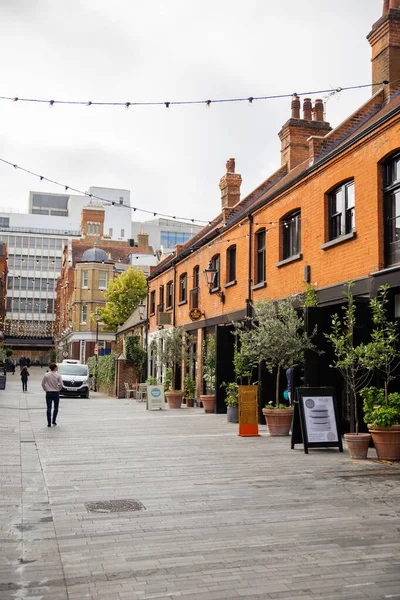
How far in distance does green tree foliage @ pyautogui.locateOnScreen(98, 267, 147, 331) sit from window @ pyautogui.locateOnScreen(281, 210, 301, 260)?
39.1m

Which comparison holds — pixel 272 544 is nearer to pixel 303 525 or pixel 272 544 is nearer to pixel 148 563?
pixel 303 525

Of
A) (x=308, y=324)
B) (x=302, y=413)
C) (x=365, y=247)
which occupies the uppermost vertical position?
(x=365, y=247)

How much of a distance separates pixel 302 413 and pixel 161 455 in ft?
8.90

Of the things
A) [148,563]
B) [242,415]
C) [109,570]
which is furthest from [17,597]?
[242,415]

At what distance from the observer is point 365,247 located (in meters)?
13.3

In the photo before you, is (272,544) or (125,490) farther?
(125,490)

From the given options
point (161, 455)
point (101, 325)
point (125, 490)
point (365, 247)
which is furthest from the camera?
point (101, 325)

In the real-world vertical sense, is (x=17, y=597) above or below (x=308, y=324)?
below

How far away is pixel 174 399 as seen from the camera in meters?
25.2

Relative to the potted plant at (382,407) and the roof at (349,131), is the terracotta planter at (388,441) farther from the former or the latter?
the roof at (349,131)

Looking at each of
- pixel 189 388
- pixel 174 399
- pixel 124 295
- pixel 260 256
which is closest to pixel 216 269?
pixel 260 256

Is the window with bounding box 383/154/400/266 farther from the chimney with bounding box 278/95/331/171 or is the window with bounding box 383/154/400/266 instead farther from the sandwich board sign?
the sandwich board sign

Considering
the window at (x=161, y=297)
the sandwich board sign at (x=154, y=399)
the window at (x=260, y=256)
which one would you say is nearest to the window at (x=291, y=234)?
the window at (x=260, y=256)

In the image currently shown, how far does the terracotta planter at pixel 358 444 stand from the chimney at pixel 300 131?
12.8 meters
